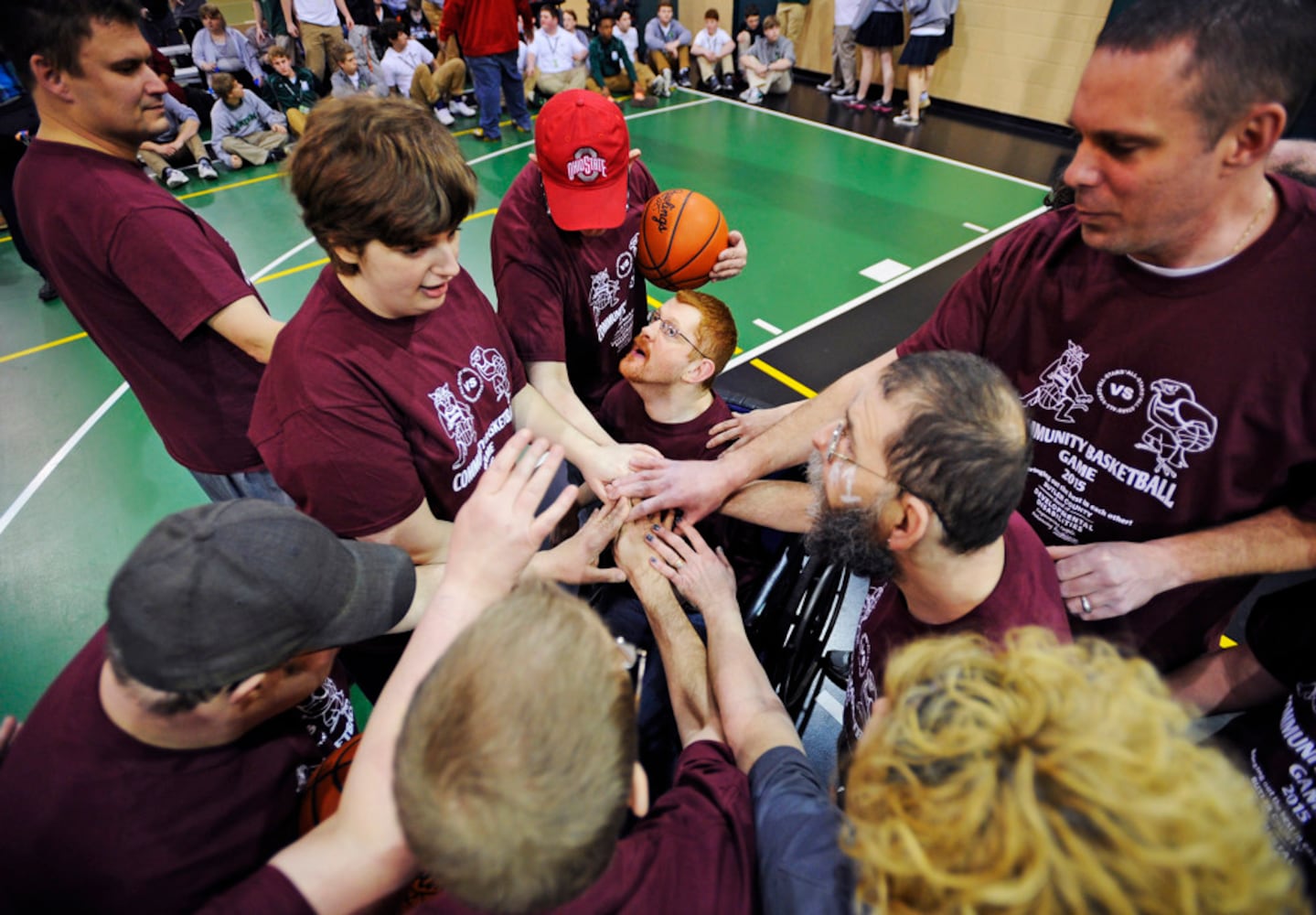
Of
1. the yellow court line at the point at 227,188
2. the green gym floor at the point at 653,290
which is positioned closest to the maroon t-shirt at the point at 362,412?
the green gym floor at the point at 653,290

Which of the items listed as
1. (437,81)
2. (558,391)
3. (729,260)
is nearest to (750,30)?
(437,81)

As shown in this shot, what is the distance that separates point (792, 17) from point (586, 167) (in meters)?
13.7

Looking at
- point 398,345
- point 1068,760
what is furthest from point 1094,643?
point 398,345

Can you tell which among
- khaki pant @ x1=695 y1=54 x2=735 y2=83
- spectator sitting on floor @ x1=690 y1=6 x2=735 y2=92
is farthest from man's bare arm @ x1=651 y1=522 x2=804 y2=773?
khaki pant @ x1=695 y1=54 x2=735 y2=83

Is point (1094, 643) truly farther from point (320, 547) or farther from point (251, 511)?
point (251, 511)

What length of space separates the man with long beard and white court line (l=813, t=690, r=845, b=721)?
1.50 meters

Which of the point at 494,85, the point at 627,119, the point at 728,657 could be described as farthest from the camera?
the point at 627,119

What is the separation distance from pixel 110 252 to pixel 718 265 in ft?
7.97

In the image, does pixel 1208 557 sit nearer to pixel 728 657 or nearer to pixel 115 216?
pixel 728 657

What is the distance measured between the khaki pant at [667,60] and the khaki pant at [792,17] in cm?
199

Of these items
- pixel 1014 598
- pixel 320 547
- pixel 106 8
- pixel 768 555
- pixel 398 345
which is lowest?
pixel 768 555

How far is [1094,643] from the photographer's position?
1.22 metres

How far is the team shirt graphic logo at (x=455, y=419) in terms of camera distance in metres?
2.08

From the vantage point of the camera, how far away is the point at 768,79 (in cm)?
1315
